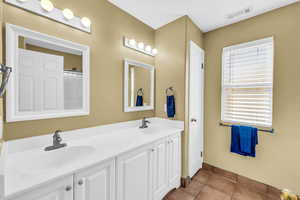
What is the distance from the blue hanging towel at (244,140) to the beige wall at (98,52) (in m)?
1.54

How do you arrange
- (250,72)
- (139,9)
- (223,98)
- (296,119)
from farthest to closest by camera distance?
(223,98) < (250,72) < (139,9) < (296,119)

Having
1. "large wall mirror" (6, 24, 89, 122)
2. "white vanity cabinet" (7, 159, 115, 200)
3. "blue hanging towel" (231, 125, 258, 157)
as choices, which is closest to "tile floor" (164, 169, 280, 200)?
"blue hanging towel" (231, 125, 258, 157)

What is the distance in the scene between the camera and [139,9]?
172cm

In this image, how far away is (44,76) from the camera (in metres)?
1.14

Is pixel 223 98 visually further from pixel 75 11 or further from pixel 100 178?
pixel 75 11

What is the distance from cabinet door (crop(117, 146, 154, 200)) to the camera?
1098 mm

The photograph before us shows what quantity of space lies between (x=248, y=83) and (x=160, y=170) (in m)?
1.77

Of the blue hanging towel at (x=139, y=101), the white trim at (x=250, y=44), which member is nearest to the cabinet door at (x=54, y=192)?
the blue hanging towel at (x=139, y=101)

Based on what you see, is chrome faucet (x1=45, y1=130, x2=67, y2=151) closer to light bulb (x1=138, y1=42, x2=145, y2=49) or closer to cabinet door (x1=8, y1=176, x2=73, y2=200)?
cabinet door (x1=8, y1=176, x2=73, y2=200)

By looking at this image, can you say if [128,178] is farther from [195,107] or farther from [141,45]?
[141,45]

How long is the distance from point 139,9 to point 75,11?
84 centimetres

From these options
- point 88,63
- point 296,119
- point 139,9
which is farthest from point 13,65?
point 296,119

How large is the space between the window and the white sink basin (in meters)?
2.09

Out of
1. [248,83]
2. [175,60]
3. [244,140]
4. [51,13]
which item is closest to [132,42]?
[175,60]
